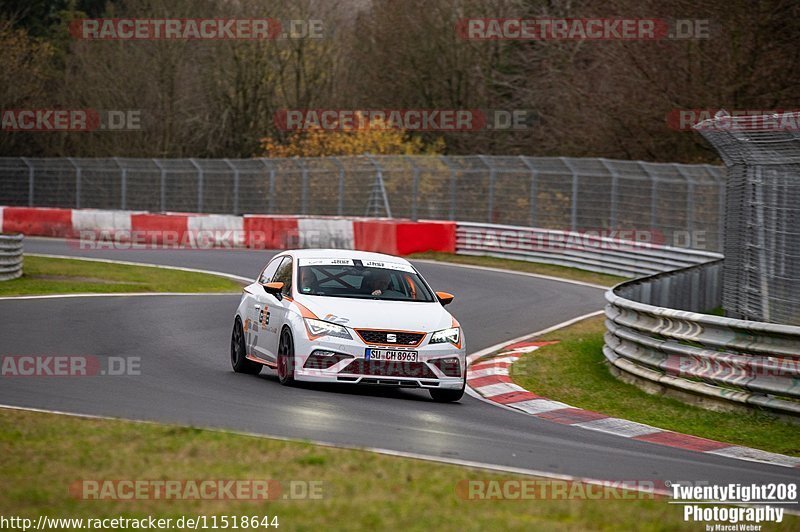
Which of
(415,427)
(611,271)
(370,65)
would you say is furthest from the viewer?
(370,65)

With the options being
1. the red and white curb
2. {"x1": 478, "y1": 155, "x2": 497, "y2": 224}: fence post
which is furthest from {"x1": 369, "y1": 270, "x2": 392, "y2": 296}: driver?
{"x1": 478, "y1": 155, "x2": 497, "y2": 224}: fence post

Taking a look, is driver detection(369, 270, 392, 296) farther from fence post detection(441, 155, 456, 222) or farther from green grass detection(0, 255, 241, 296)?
fence post detection(441, 155, 456, 222)

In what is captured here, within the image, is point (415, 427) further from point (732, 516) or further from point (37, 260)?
point (37, 260)

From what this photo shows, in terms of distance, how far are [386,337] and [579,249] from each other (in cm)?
1952

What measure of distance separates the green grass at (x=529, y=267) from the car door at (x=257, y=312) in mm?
15055

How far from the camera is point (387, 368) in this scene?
11805 millimetres

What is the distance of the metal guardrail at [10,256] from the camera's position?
80.8ft

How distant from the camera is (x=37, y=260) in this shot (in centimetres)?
3083

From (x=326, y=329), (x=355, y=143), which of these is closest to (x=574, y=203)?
(x=355, y=143)

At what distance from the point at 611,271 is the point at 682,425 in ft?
59.8

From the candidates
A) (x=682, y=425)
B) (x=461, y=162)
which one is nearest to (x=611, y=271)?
(x=461, y=162)

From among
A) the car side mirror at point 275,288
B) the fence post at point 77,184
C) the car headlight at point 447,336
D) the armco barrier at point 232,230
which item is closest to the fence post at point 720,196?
the armco barrier at point 232,230

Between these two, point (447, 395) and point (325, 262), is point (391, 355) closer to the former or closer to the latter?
point (447, 395)

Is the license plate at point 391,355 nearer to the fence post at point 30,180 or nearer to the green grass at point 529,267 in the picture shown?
the green grass at point 529,267
